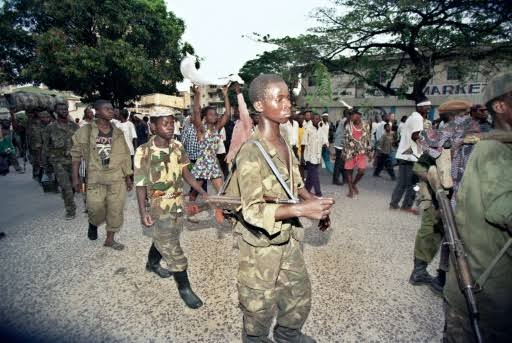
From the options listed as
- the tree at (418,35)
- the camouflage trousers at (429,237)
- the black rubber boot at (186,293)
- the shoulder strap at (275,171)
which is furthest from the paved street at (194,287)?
the tree at (418,35)

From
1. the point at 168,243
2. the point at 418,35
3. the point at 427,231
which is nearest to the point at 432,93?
the point at 418,35

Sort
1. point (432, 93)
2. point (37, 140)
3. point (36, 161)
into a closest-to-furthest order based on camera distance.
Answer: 1. point (37, 140)
2. point (36, 161)
3. point (432, 93)

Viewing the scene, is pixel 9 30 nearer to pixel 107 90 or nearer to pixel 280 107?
pixel 107 90

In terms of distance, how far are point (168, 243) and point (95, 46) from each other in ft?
A: 57.2

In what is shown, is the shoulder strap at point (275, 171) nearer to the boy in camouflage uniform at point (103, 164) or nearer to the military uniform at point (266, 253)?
the military uniform at point (266, 253)

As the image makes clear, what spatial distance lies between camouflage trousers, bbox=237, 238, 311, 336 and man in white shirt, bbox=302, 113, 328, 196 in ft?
15.1

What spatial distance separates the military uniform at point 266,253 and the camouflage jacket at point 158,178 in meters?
1.22

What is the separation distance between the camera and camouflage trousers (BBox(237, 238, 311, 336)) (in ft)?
5.92

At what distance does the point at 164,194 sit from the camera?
9.57 ft

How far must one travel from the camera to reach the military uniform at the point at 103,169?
3941 millimetres

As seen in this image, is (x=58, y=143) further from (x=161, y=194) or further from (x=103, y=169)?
(x=161, y=194)

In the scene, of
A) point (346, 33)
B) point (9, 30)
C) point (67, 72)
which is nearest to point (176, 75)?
point (67, 72)

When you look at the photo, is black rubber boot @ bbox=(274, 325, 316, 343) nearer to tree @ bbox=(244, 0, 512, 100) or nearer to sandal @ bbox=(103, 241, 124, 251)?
sandal @ bbox=(103, 241, 124, 251)

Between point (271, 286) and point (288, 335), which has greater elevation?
point (271, 286)
